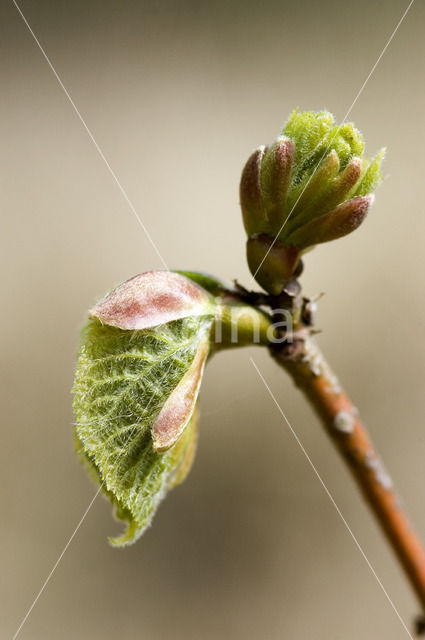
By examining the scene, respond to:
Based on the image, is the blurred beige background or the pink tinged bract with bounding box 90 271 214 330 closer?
the pink tinged bract with bounding box 90 271 214 330

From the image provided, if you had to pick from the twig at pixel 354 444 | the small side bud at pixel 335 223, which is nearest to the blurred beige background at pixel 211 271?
the twig at pixel 354 444

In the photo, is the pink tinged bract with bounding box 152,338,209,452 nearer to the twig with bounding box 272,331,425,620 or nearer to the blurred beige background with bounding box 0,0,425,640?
the twig with bounding box 272,331,425,620

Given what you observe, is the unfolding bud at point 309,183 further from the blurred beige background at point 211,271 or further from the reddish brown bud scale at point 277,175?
the blurred beige background at point 211,271

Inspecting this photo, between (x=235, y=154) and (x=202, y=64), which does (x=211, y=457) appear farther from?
(x=202, y=64)

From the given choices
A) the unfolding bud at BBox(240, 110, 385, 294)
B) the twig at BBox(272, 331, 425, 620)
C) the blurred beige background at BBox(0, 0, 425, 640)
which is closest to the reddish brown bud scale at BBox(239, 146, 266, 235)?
the unfolding bud at BBox(240, 110, 385, 294)

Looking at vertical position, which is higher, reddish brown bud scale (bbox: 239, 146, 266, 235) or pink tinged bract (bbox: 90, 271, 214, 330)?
reddish brown bud scale (bbox: 239, 146, 266, 235)
